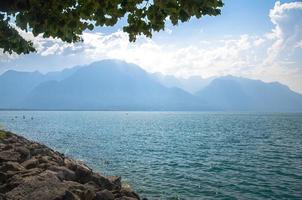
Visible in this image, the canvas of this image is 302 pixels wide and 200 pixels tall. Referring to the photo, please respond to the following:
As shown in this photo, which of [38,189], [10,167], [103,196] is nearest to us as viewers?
[38,189]

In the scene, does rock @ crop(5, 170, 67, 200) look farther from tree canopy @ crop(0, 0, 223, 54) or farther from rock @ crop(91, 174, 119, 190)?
tree canopy @ crop(0, 0, 223, 54)

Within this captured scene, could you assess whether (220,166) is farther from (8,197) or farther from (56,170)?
(8,197)

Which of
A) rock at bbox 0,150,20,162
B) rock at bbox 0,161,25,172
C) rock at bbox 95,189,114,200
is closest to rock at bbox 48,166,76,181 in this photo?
rock at bbox 0,161,25,172

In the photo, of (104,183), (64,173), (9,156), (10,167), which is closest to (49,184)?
(64,173)

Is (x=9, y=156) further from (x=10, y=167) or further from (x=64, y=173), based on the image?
(x=64, y=173)

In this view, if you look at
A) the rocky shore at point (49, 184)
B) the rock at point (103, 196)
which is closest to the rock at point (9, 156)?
the rocky shore at point (49, 184)

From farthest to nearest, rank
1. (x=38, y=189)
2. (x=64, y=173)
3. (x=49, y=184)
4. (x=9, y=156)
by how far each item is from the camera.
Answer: (x=9, y=156), (x=64, y=173), (x=49, y=184), (x=38, y=189)

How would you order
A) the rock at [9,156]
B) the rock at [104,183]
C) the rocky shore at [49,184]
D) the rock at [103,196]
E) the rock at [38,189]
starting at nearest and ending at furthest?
the rock at [38,189]
the rocky shore at [49,184]
the rock at [103,196]
the rock at [104,183]
the rock at [9,156]

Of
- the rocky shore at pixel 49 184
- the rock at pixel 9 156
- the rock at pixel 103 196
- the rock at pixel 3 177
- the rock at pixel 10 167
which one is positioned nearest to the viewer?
the rocky shore at pixel 49 184

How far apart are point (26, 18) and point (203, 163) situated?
35999 mm

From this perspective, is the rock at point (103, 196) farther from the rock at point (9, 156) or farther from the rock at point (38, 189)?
the rock at point (9, 156)

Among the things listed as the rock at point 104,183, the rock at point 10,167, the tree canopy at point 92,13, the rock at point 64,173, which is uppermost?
the tree canopy at point 92,13

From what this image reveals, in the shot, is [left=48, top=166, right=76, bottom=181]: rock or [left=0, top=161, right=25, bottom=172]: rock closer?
[left=0, top=161, right=25, bottom=172]: rock

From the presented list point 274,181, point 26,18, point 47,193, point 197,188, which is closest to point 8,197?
point 47,193
